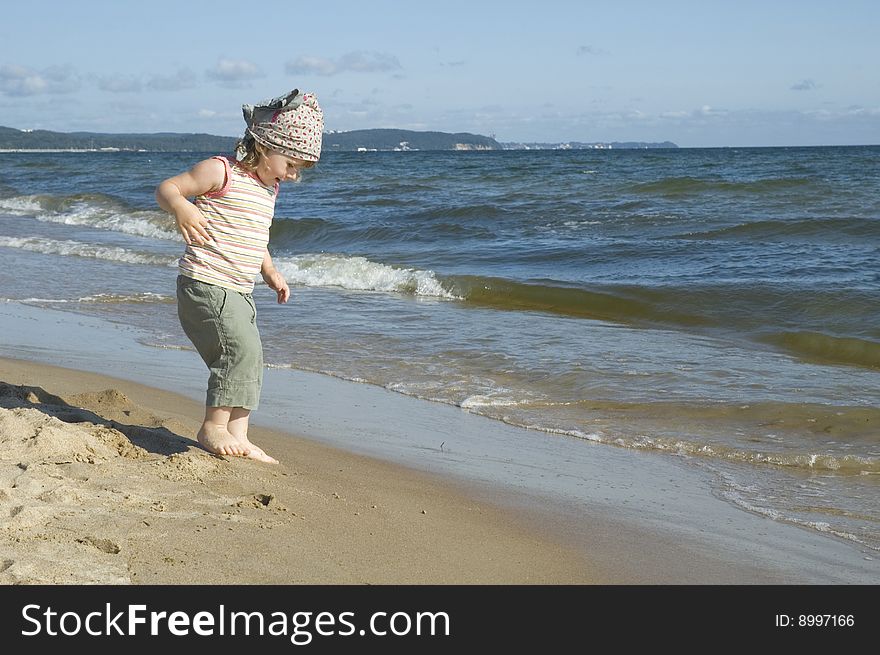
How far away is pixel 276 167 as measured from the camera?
3971 mm

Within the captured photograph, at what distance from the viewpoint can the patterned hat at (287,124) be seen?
3.88 m

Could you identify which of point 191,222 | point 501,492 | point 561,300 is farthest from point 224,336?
point 561,300

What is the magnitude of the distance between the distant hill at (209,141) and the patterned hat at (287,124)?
96155 millimetres

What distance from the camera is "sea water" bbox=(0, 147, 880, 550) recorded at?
516cm

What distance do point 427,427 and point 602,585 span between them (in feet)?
7.04

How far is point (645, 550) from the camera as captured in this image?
11.2ft

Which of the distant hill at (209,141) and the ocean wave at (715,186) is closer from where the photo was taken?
the ocean wave at (715,186)

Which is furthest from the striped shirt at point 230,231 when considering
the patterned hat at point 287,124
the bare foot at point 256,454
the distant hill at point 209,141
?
the distant hill at point 209,141

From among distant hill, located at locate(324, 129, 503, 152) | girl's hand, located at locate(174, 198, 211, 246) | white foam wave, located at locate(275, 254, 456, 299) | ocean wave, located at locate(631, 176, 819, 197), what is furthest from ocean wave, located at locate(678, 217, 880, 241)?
distant hill, located at locate(324, 129, 503, 152)

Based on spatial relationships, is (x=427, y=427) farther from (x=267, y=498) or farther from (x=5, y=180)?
(x=5, y=180)

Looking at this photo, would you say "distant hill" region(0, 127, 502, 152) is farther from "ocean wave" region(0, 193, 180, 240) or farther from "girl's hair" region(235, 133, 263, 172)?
"girl's hair" region(235, 133, 263, 172)

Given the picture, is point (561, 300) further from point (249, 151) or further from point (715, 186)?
point (715, 186)

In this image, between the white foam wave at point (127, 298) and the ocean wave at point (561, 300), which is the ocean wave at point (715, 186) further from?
the white foam wave at point (127, 298)

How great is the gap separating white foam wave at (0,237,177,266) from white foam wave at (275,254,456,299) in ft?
5.78
